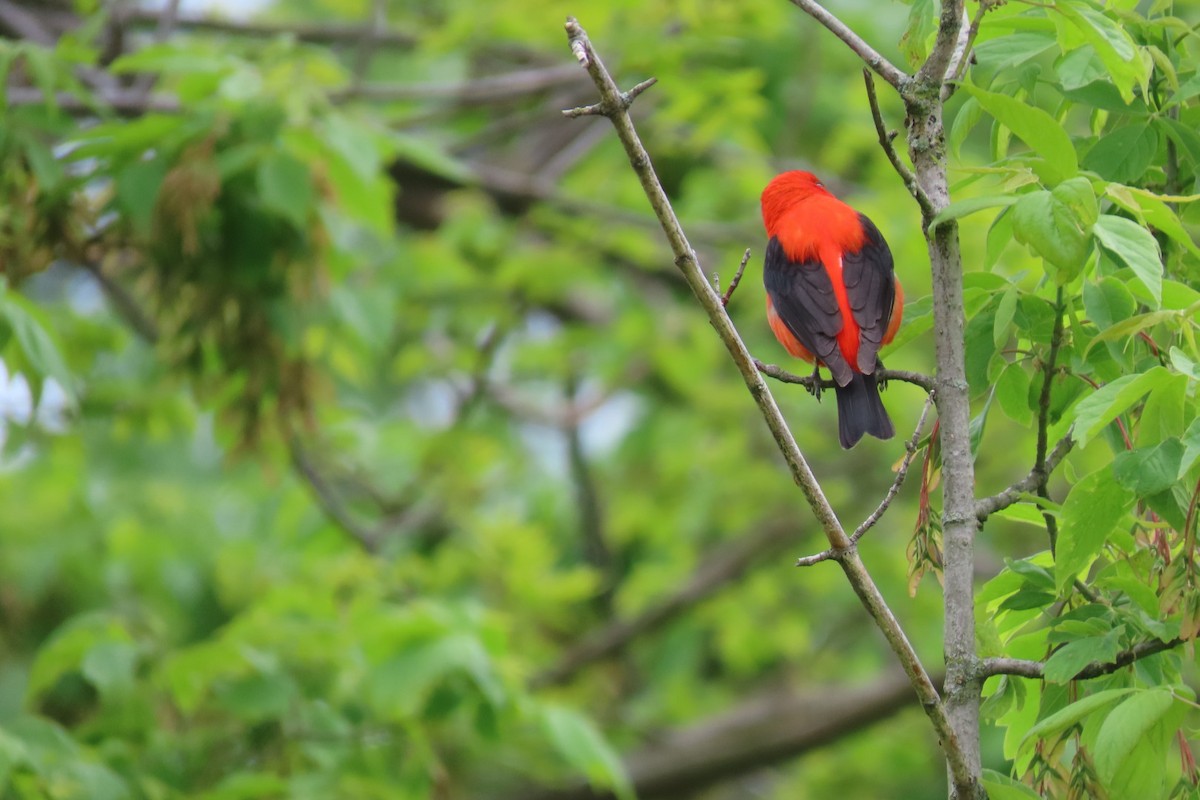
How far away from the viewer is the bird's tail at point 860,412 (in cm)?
274

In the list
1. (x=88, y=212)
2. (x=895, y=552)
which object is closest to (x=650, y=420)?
(x=895, y=552)

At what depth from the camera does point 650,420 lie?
931cm

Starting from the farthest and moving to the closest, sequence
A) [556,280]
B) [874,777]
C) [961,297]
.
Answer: [874,777], [556,280], [961,297]

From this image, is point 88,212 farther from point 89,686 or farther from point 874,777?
point 874,777

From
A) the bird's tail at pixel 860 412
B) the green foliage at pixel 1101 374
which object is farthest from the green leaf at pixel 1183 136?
Result: the bird's tail at pixel 860 412

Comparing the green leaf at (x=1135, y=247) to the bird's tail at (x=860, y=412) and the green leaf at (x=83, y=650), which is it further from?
the green leaf at (x=83, y=650)

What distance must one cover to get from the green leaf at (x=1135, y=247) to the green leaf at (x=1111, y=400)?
0.41ft

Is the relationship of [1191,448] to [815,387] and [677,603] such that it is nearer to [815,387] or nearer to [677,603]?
[815,387]

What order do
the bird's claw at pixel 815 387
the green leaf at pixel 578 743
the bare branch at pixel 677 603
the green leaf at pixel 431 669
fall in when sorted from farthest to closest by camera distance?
1. the bare branch at pixel 677 603
2. the green leaf at pixel 578 743
3. the green leaf at pixel 431 669
4. the bird's claw at pixel 815 387

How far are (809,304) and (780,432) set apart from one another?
1.05 metres

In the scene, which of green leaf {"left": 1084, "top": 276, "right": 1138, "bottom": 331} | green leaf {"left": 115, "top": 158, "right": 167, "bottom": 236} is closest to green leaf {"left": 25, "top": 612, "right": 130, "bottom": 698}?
green leaf {"left": 115, "top": 158, "right": 167, "bottom": 236}

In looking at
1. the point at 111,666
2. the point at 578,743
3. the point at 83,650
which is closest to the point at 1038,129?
the point at 578,743

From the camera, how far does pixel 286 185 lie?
3.99 m

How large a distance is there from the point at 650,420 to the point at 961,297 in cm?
726
